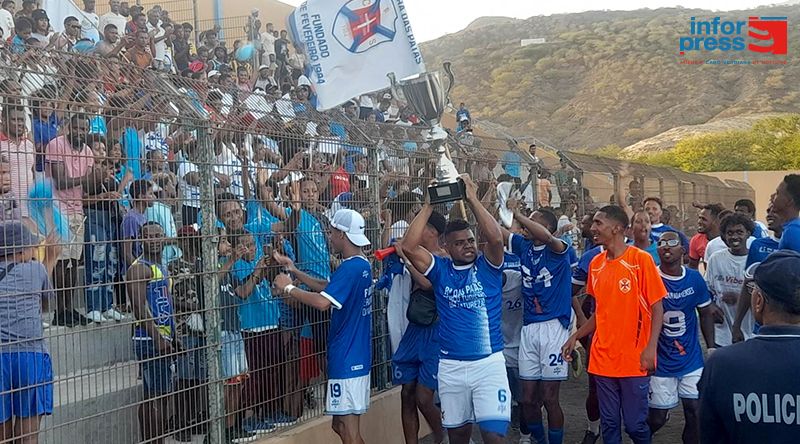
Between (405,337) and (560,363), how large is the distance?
4.79 feet

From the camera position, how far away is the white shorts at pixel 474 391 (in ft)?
19.9

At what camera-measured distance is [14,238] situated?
448 centimetres

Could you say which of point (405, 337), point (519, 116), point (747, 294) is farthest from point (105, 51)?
point (519, 116)

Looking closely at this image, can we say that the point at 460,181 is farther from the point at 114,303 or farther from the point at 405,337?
the point at 114,303

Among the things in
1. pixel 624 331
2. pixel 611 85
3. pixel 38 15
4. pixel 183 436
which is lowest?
pixel 183 436

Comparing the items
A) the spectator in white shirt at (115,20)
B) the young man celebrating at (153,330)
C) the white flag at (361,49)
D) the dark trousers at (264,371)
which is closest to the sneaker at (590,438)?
the dark trousers at (264,371)

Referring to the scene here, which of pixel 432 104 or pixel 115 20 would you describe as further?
pixel 115 20

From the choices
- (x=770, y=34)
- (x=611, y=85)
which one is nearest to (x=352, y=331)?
(x=611, y=85)

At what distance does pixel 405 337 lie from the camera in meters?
7.27

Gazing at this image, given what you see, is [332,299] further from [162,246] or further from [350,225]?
[162,246]

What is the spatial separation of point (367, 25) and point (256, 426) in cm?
402

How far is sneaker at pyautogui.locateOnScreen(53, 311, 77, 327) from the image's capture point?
15.7 feet

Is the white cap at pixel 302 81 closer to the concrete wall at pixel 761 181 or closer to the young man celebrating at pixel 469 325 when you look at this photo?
the young man celebrating at pixel 469 325

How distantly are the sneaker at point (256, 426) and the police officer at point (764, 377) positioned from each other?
368 cm
